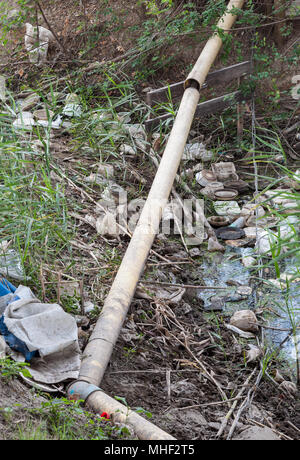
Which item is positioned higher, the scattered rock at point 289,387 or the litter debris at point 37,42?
the litter debris at point 37,42

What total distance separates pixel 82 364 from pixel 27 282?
0.63 metres

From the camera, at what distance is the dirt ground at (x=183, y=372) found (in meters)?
2.23

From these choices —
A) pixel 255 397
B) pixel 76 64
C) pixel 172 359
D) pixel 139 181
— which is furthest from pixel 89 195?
pixel 76 64

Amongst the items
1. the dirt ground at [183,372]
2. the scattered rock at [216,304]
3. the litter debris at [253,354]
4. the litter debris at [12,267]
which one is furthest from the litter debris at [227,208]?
the litter debris at [12,267]

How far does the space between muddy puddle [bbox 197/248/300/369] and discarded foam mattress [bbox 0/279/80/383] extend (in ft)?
3.64

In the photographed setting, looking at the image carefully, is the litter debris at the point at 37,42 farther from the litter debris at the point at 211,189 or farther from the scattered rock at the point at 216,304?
the scattered rock at the point at 216,304

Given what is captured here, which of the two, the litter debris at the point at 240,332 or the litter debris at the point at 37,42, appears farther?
the litter debris at the point at 37,42

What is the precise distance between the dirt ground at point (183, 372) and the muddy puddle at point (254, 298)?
0.28ft

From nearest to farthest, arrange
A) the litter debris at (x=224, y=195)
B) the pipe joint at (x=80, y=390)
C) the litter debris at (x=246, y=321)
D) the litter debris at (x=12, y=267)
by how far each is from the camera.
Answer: the pipe joint at (x=80, y=390), the litter debris at (x=12, y=267), the litter debris at (x=246, y=321), the litter debris at (x=224, y=195)

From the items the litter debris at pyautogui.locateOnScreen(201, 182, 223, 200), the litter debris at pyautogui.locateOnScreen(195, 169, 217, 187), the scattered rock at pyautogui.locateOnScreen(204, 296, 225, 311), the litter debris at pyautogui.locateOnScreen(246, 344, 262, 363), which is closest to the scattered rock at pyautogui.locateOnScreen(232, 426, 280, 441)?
the litter debris at pyautogui.locateOnScreen(246, 344, 262, 363)

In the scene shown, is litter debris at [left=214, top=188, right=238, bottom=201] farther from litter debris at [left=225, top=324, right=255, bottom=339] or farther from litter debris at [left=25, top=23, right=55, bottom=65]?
litter debris at [left=25, top=23, right=55, bottom=65]

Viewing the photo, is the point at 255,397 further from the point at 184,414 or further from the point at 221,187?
the point at 221,187

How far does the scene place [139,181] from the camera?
14.8ft

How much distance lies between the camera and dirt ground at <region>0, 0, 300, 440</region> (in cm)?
223
